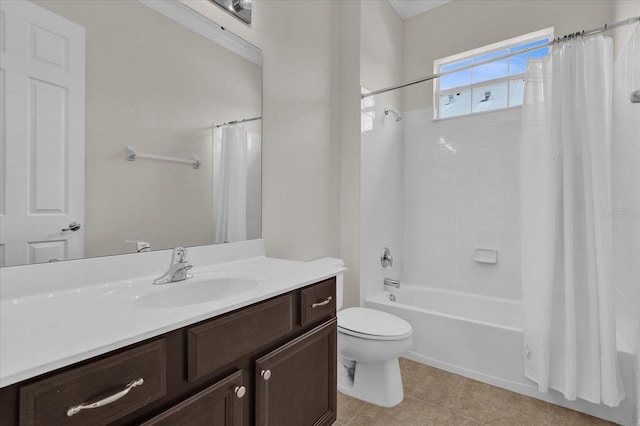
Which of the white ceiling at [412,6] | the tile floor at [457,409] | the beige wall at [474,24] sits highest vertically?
the white ceiling at [412,6]

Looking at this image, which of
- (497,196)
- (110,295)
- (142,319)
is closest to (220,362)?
(142,319)

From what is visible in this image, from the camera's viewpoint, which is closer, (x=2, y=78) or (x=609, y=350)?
(x=2, y=78)

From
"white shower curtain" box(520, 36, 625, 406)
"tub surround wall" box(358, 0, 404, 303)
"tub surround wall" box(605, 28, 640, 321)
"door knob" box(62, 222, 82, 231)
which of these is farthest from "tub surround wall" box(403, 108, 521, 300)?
"door knob" box(62, 222, 82, 231)

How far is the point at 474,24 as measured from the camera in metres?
2.70

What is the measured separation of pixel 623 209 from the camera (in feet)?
5.27

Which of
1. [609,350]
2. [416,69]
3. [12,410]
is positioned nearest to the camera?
[12,410]

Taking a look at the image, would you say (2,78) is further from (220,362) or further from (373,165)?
(373,165)

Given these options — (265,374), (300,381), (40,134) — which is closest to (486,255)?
(300,381)

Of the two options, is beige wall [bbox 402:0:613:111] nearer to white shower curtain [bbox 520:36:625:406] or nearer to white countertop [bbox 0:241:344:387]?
white shower curtain [bbox 520:36:625:406]

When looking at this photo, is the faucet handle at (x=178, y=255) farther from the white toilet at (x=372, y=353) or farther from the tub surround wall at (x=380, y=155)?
the tub surround wall at (x=380, y=155)

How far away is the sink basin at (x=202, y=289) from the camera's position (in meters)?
1.06

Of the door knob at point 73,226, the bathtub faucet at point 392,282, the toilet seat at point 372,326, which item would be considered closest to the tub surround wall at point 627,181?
the toilet seat at point 372,326

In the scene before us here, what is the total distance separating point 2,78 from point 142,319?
809mm

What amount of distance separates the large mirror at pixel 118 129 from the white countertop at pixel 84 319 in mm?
158
